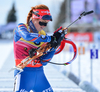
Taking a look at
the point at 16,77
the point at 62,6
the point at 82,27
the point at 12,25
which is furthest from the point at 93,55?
the point at 62,6

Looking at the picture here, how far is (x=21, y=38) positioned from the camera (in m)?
2.94

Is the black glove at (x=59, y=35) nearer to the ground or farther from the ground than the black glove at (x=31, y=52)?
farther from the ground

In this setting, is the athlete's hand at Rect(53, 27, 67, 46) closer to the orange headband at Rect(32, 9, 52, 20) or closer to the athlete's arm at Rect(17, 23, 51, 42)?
the athlete's arm at Rect(17, 23, 51, 42)

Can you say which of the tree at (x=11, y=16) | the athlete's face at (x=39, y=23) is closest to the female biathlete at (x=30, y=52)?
the athlete's face at (x=39, y=23)

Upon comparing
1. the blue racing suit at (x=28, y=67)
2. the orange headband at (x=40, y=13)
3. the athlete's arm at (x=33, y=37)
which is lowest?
the blue racing suit at (x=28, y=67)

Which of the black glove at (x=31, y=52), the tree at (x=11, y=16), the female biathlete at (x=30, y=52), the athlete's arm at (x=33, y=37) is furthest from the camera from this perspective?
the tree at (x=11, y=16)

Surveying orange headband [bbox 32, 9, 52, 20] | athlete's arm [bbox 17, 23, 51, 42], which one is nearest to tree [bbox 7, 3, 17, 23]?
orange headband [bbox 32, 9, 52, 20]

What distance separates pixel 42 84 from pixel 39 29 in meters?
0.75

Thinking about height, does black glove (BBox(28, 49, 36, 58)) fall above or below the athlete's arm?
below

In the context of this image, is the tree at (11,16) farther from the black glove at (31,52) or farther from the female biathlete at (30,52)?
the black glove at (31,52)

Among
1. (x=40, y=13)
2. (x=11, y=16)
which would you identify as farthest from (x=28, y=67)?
(x=11, y=16)

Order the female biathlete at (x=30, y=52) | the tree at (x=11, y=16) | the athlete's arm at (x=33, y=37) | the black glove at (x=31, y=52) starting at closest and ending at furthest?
the athlete's arm at (x=33, y=37) → the female biathlete at (x=30, y=52) → the black glove at (x=31, y=52) → the tree at (x=11, y=16)

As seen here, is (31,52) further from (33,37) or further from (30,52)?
(33,37)

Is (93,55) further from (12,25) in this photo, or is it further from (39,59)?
(12,25)
